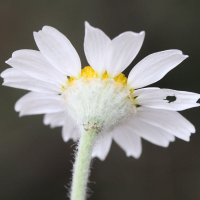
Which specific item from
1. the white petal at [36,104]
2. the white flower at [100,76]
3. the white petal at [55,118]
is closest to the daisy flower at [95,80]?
the white flower at [100,76]

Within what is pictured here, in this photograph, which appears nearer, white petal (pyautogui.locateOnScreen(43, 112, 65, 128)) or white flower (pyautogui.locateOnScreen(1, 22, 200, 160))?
white flower (pyautogui.locateOnScreen(1, 22, 200, 160))

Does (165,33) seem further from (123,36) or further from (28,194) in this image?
(28,194)

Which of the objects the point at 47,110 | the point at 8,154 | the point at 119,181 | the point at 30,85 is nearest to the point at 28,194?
the point at 8,154

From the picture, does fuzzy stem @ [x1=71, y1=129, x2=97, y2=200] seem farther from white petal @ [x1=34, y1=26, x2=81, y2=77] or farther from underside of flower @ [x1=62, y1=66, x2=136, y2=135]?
white petal @ [x1=34, y1=26, x2=81, y2=77]

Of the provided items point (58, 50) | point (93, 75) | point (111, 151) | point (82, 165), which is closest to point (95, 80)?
point (93, 75)

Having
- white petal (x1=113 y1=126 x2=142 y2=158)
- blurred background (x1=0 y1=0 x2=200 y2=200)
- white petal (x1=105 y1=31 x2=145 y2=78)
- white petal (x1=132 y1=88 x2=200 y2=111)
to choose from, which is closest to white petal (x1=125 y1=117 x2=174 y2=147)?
white petal (x1=113 y1=126 x2=142 y2=158)
